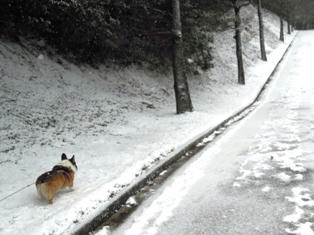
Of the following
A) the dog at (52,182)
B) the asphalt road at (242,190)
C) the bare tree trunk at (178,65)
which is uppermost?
the bare tree trunk at (178,65)

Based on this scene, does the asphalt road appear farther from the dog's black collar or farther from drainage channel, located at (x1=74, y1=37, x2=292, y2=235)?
the dog's black collar

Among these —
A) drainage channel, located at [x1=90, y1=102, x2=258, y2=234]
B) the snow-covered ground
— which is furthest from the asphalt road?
the snow-covered ground

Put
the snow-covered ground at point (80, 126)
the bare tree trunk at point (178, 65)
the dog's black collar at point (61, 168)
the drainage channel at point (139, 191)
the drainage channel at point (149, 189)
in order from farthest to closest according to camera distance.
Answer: the bare tree trunk at point (178, 65), the dog's black collar at point (61, 168), the snow-covered ground at point (80, 126), the drainage channel at point (149, 189), the drainage channel at point (139, 191)

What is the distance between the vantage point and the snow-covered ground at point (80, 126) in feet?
16.4

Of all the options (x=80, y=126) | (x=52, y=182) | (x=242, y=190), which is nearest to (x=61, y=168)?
(x=52, y=182)

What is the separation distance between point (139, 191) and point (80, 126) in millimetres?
4077

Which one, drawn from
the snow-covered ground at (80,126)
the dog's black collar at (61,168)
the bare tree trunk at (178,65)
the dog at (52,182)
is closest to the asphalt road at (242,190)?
the snow-covered ground at (80,126)

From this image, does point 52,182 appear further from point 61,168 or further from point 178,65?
point 178,65

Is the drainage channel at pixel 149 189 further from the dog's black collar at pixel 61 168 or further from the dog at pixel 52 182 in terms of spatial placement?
the dog's black collar at pixel 61 168

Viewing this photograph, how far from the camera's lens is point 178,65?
11695 mm

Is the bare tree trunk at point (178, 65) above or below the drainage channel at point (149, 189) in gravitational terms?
above

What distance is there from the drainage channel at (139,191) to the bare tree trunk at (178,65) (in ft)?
7.61

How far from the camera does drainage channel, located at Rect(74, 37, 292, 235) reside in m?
4.62

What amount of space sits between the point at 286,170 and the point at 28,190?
14.3 feet
